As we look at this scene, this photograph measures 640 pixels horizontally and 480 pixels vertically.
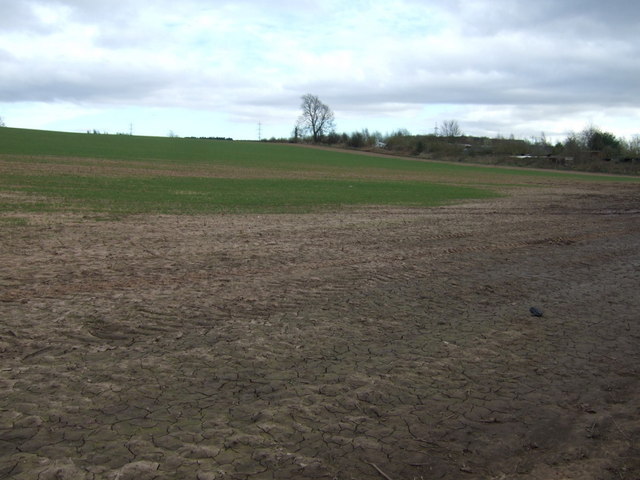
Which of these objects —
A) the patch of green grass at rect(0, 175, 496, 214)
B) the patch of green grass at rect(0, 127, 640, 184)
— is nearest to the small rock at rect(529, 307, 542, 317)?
the patch of green grass at rect(0, 175, 496, 214)

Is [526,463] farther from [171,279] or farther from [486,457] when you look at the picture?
[171,279]

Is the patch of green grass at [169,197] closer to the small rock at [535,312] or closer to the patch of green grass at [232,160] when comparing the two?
the small rock at [535,312]

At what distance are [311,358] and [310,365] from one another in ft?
0.60

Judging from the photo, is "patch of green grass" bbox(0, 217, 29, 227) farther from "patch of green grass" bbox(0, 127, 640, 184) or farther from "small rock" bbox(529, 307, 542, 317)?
"patch of green grass" bbox(0, 127, 640, 184)

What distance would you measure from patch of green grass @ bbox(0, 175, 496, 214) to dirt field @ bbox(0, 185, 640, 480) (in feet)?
23.1

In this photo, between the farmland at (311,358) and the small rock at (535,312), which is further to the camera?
the small rock at (535,312)

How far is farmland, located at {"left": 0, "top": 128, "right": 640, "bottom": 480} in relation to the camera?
4.00m

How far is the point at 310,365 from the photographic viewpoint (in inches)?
217

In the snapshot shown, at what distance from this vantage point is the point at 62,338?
588cm

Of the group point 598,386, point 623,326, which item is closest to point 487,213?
point 623,326

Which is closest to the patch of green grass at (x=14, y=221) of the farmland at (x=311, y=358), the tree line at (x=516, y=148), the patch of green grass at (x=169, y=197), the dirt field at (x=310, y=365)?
the farmland at (x=311, y=358)

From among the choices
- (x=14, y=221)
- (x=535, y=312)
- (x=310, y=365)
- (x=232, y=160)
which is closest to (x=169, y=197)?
(x=14, y=221)

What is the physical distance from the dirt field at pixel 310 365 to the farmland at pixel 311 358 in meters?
0.02

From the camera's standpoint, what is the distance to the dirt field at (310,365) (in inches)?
157
